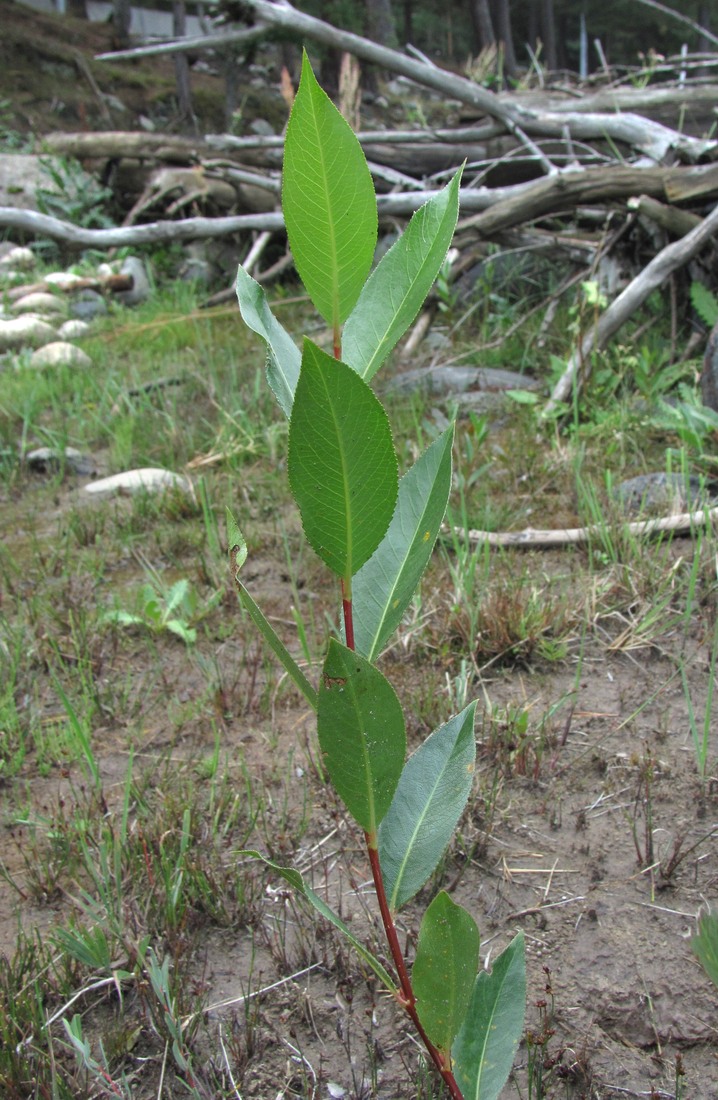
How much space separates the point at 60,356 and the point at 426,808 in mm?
4538

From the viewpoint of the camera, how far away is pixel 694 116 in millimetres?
6105

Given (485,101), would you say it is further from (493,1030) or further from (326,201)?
(493,1030)

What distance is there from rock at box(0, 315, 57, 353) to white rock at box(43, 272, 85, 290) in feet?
2.71

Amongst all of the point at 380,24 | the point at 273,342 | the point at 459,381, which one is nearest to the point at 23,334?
the point at 459,381

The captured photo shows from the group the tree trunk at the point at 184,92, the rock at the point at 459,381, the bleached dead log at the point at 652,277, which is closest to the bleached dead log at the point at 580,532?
the bleached dead log at the point at 652,277

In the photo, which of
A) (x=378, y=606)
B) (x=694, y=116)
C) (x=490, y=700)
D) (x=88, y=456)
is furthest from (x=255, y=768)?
(x=694, y=116)

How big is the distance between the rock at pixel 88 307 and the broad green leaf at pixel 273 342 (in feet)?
18.2

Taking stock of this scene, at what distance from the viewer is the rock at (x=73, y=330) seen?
5.59 meters

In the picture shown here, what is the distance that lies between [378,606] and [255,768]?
1.16 meters

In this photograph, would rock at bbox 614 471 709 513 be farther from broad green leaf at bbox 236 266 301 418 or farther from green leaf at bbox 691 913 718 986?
green leaf at bbox 691 913 718 986

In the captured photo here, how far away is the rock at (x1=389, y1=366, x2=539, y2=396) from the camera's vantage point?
414cm

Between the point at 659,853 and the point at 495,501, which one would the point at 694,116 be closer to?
the point at 495,501

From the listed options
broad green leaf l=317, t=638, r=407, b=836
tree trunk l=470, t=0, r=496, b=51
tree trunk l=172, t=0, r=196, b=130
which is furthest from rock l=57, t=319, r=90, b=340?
tree trunk l=470, t=0, r=496, b=51

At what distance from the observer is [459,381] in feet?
13.9
